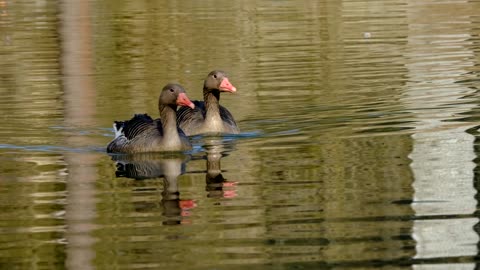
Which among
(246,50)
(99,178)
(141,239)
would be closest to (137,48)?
(246,50)

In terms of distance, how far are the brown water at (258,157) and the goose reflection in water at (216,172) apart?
3cm

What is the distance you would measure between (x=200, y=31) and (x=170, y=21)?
4199mm

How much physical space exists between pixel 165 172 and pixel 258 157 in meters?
1.26

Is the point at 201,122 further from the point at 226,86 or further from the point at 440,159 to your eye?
the point at 440,159

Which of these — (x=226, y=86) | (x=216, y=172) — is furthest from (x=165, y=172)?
(x=226, y=86)

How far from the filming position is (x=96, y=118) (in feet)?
64.7

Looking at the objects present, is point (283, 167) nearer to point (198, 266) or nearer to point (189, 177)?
point (189, 177)

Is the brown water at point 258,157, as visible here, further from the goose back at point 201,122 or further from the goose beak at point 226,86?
the goose beak at point 226,86

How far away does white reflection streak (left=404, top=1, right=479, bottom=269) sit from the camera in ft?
32.9

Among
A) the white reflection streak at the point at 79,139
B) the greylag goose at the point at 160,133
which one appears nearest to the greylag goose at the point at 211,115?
the greylag goose at the point at 160,133

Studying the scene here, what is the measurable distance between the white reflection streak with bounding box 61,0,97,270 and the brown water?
0.03 metres

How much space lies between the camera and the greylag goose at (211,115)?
18.0 metres

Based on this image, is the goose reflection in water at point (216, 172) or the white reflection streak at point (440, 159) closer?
the white reflection streak at point (440, 159)

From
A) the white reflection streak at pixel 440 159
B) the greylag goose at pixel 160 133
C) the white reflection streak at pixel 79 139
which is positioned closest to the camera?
the white reflection streak at pixel 440 159
